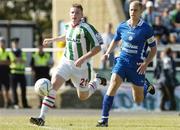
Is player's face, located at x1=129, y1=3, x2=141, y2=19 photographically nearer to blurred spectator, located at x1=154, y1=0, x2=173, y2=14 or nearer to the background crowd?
the background crowd

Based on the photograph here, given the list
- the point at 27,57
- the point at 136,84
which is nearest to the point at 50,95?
the point at 136,84

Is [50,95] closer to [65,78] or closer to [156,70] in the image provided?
[65,78]

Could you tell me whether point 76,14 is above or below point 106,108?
above

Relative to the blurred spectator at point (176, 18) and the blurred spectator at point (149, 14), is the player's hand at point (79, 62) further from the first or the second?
the blurred spectator at point (176, 18)

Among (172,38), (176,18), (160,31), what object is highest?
(176,18)

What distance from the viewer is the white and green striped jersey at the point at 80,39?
607 inches

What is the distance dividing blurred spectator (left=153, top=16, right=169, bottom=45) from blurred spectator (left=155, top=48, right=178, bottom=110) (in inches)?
23.5

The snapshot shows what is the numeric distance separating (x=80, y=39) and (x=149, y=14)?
1040 cm

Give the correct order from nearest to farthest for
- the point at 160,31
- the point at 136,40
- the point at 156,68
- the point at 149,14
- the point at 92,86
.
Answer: the point at 136,40
the point at 92,86
the point at 149,14
the point at 160,31
the point at 156,68

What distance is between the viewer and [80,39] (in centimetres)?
1553

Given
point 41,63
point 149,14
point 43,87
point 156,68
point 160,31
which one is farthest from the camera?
point 41,63

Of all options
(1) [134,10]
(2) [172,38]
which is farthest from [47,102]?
(2) [172,38]

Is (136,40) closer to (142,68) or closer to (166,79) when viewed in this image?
(142,68)

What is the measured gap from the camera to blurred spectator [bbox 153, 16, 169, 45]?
25.6 meters
